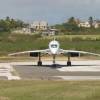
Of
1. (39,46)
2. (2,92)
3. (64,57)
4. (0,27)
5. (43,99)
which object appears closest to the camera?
(43,99)

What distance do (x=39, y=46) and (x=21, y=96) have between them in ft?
207

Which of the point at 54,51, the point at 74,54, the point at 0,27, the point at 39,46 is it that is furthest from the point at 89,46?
the point at 0,27

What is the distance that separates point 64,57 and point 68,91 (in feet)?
157

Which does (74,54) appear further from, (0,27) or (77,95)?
(0,27)

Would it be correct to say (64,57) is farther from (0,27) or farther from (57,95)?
(0,27)

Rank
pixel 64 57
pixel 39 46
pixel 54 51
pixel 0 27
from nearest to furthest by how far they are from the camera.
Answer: pixel 54 51
pixel 64 57
pixel 39 46
pixel 0 27

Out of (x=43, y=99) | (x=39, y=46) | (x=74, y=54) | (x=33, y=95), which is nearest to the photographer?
(x=43, y=99)

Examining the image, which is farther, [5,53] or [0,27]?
[0,27]

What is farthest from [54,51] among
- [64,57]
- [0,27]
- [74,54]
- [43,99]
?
[0,27]

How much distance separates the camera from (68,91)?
73.5 ft

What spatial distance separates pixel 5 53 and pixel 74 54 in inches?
873

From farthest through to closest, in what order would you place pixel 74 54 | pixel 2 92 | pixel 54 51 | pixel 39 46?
pixel 39 46, pixel 74 54, pixel 54 51, pixel 2 92

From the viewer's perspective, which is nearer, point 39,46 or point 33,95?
point 33,95

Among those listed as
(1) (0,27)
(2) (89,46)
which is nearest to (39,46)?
(2) (89,46)
